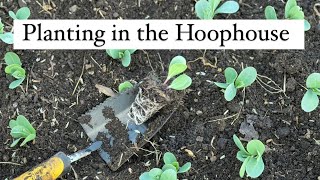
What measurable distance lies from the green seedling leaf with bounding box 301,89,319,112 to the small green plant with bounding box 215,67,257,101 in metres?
0.18

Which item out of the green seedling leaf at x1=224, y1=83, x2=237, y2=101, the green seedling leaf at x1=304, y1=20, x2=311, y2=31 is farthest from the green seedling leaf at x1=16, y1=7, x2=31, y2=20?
the green seedling leaf at x1=304, y1=20, x2=311, y2=31

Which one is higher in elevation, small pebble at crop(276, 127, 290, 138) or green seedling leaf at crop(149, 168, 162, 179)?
small pebble at crop(276, 127, 290, 138)

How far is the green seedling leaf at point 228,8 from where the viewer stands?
1.94 meters

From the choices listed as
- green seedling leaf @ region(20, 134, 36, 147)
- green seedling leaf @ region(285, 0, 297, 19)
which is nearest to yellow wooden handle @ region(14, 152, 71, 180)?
green seedling leaf @ region(20, 134, 36, 147)

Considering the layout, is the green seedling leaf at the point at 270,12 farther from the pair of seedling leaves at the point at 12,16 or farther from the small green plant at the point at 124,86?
the pair of seedling leaves at the point at 12,16

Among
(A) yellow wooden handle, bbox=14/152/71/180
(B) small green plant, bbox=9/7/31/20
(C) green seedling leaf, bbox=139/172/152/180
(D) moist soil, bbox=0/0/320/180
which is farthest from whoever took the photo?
(B) small green plant, bbox=9/7/31/20

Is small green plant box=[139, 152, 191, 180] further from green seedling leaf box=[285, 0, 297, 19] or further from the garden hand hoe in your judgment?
green seedling leaf box=[285, 0, 297, 19]

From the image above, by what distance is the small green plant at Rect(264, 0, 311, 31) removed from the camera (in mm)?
1926

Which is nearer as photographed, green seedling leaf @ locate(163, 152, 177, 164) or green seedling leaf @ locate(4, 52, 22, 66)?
green seedling leaf @ locate(163, 152, 177, 164)

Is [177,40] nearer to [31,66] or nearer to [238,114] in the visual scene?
[238,114]

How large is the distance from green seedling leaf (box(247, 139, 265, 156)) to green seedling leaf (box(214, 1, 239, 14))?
0.49 metres

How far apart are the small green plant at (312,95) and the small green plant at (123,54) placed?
620mm

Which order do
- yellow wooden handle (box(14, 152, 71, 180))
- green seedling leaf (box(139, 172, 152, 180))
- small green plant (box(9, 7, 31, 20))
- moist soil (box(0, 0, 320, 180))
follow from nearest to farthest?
1. yellow wooden handle (box(14, 152, 71, 180))
2. green seedling leaf (box(139, 172, 152, 180))
3. moist soil (box(0, 0, 320, 180))
4. small green plant (box(9, 7, 31, 20))

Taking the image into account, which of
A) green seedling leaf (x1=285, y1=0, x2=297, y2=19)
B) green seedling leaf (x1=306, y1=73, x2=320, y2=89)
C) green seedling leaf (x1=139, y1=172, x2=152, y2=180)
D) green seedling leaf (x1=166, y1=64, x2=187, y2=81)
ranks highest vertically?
green seedling leaf (x1=285, y1=0, x2=297, y2=19)
